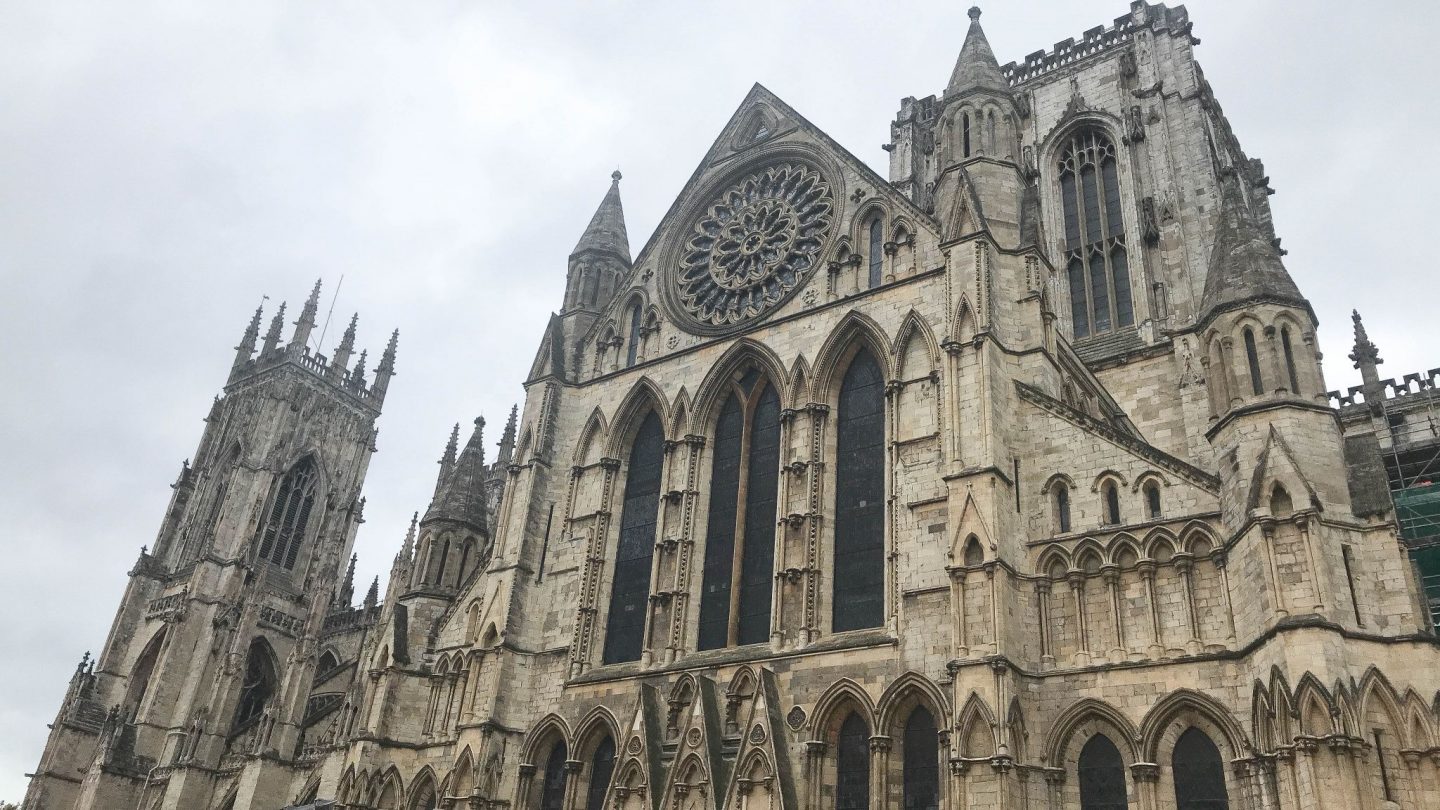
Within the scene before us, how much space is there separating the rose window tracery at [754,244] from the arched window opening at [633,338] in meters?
1.23

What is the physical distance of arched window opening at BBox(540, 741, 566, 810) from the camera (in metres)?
20.5

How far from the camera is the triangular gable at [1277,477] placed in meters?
14.4

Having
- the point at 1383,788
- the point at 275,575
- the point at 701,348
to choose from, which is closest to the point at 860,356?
the point at 701,348

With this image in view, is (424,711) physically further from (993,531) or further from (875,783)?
(993,531)

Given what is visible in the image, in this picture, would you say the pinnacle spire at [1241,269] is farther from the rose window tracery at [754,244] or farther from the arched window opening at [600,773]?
the arched window opening at [600,773]

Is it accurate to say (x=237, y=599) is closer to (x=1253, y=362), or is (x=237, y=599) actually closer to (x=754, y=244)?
(x=754, y=244)

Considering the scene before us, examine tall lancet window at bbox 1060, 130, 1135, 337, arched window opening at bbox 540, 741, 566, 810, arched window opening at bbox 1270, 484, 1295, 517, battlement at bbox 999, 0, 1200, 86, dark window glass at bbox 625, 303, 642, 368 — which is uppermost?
battlement at bbox 999, 0, 1200, 86

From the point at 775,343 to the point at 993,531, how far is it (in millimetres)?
7403

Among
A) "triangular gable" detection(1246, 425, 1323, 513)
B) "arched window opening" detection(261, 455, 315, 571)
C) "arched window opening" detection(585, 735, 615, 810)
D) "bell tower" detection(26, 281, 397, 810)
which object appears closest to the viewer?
"triangular gable" detection(1246, 425, 1323, 513)

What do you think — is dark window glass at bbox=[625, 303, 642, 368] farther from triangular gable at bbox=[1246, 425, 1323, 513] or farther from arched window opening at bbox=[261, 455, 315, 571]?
arched window opening at bbox=[261, 455, 315, 571]

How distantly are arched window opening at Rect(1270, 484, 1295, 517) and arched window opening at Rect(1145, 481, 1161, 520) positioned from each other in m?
1.77

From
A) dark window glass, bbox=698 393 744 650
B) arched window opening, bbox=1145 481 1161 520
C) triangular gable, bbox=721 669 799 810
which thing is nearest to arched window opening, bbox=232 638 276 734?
dark window glass, bbox=698 393 744 650

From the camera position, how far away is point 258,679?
49.0 m

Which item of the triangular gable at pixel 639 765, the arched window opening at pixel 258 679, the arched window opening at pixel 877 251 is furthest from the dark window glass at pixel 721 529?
the arched window opening at pixel 258 679
